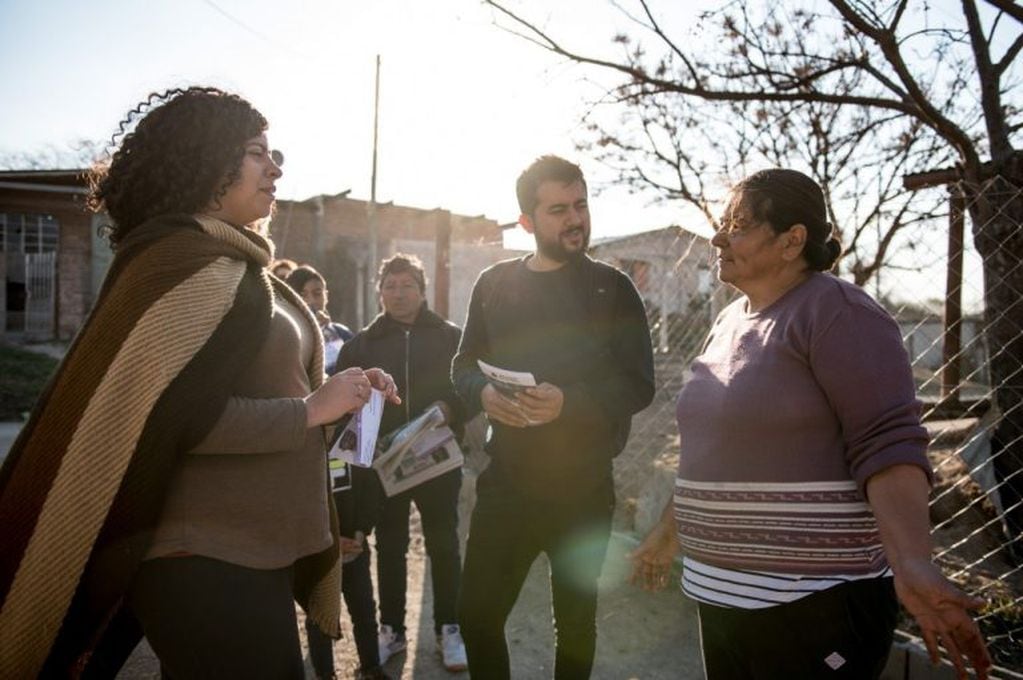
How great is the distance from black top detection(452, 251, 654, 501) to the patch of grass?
1037 cm

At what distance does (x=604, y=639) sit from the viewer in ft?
12.1

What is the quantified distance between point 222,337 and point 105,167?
2.31 ft

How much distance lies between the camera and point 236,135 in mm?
1705

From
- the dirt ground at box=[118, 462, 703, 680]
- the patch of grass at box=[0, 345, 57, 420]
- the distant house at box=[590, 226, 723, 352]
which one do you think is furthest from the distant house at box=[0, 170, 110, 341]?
the dirt ground at box=[118, 462, 703, 680]

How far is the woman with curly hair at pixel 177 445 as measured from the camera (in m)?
1.37

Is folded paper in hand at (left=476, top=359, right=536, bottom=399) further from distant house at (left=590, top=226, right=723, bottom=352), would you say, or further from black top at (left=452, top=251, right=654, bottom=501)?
distant house at (left=590, top=226, right=723, bottom=352)

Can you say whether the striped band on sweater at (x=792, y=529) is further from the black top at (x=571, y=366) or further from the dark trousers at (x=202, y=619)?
the dark trousers at (x=202, y=619)

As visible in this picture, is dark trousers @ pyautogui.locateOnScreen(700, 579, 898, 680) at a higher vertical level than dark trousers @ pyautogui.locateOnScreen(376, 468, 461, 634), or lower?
higher

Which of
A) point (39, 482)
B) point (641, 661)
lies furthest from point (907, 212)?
Answer: point (39, 482)

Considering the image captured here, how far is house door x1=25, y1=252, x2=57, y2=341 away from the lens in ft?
58.1

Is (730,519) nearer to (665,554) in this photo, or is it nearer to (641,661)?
(665,554)

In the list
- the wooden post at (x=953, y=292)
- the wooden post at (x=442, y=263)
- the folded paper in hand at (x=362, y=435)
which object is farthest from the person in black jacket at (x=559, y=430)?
the wooden post at (x=442, y=263)

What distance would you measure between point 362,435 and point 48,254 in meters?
20.0

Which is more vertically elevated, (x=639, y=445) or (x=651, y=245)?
(x=651, y=245)
